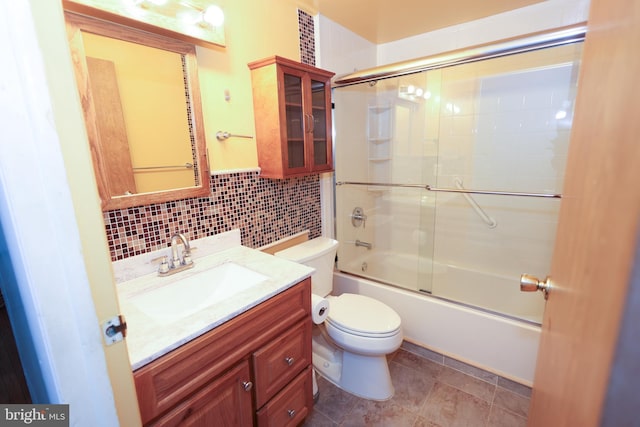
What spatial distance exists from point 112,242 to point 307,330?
35.5 inches

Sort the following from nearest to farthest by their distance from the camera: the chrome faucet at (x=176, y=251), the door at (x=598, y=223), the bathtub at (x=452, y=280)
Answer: the door at (x=598, y=223) → the chrome faucet at (x=176, y=251) → the bathtub at (x=452, y=280)

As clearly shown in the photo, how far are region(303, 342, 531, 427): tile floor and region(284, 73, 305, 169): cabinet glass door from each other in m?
1.38

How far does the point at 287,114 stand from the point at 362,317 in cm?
123

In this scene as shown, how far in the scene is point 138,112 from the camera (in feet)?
3.92

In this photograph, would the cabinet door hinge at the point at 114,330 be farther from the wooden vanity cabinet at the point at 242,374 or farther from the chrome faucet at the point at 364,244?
the chrome faucet at the point at 364,244

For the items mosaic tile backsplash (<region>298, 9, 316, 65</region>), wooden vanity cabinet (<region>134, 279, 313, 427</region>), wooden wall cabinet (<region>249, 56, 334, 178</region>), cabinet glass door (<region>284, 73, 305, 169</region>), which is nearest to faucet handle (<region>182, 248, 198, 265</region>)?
wooden vanity cabinet (<region>134, 279, 313, 427</region>)

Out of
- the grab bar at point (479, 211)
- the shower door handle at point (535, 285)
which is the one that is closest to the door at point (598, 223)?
the shower door handle at point (535, 285)

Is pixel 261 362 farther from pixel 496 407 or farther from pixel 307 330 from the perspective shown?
pixel 496 407

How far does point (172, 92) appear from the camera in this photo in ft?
4.19

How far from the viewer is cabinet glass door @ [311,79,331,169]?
178 centimetres

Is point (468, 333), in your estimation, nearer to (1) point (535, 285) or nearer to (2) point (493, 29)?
(1) point (535, 285)

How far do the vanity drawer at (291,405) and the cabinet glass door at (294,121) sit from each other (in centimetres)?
110

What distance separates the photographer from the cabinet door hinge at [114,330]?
0.48m

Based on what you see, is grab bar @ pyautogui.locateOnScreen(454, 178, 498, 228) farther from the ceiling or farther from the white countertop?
the white countertop
